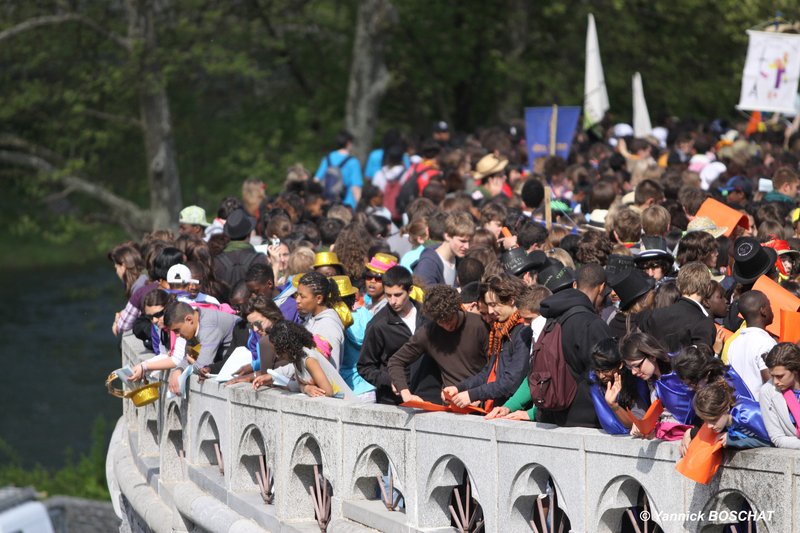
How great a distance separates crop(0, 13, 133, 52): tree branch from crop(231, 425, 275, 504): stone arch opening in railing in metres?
17.5

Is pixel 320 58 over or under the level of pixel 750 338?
over

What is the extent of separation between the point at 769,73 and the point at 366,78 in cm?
1122

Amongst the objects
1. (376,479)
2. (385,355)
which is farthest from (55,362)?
(385,355)

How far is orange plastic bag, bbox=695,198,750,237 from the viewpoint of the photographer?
1074cm

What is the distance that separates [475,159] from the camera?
54.5 feet

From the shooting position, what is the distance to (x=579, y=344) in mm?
7715

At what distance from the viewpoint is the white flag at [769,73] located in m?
18.6

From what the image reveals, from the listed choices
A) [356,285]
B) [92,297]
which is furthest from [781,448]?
[92,297]

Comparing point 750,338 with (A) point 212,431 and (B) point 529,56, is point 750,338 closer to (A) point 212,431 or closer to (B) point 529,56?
(A) point 212,431

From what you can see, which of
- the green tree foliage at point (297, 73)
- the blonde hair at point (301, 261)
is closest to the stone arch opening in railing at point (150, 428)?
the blonde hair at point (301, 261)

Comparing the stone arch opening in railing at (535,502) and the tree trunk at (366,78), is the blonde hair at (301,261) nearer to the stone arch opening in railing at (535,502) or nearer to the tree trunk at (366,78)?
the stone arch opening in railing at (535,502)

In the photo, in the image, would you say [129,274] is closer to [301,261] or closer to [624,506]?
[301,261]

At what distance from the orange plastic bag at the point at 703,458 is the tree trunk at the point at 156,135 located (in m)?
21.5

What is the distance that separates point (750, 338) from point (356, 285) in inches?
151
